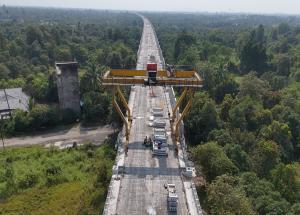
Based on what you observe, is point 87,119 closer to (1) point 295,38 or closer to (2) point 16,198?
(2) point 16,198

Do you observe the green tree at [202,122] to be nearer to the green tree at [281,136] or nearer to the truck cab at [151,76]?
the green tree at [281,136]

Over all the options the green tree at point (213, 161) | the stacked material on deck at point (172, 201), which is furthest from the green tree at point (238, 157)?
the stacked material on deck at point (172, 201)

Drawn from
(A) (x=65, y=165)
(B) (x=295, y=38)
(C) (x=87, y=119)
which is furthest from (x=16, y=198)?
(B) (x=295, y=38)

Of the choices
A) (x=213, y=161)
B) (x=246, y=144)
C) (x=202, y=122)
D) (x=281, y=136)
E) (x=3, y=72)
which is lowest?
(x=3, y=72)

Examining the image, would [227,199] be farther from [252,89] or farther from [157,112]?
[252,89]

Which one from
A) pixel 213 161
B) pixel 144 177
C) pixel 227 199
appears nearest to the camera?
pixel 227 199

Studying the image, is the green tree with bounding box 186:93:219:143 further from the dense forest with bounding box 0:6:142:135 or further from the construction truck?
the construction truck

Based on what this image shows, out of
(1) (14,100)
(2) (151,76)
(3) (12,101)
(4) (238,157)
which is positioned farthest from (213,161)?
(1) (14,100)
